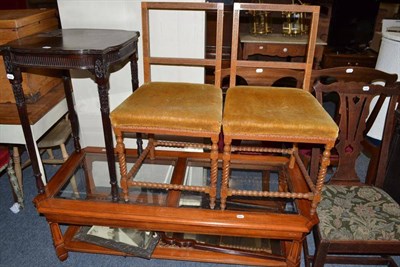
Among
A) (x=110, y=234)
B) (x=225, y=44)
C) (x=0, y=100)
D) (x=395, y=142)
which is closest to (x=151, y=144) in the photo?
(x=110, y=234)

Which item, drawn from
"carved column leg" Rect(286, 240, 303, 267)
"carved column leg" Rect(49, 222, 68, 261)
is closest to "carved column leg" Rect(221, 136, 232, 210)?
"carved column leg" Rect(286, 240, 303, 267)

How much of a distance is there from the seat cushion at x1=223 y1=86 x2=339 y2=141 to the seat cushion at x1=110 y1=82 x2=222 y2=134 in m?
0.06

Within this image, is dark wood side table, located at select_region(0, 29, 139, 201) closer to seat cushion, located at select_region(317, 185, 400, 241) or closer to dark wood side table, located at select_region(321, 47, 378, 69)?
seat cushion, located at select_region(317, 185, 400, 241)

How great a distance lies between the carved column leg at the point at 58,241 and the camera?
4.99 ft

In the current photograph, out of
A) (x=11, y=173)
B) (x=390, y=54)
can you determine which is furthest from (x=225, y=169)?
(x=390, y=54)

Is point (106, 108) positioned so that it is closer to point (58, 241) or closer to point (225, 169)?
point (225, 169)

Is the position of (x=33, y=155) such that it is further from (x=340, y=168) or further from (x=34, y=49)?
(x=340, y=168)

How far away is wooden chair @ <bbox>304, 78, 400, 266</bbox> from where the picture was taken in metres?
1.29

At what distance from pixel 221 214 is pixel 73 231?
31.7 inches

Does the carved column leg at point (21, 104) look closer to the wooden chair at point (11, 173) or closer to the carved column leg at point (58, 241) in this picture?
the carved column leg at point (58, 241)

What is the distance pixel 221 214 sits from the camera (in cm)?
144

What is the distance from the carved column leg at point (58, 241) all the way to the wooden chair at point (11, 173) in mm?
509

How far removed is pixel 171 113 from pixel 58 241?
861 mm

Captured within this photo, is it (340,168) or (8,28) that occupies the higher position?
(8,28)
